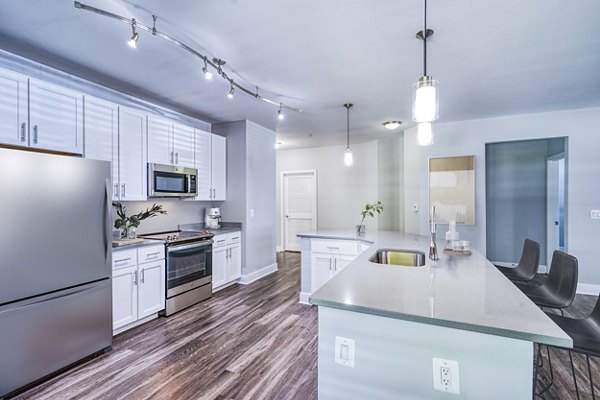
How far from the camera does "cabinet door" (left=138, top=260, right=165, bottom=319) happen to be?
2.98m

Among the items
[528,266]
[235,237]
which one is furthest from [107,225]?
[528,266]

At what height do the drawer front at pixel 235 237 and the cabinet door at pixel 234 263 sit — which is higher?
the drawer front at pixel 235 237

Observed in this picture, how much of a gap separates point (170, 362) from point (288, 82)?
9.17 feet

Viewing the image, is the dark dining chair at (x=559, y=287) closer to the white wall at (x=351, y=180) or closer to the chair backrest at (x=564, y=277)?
the chair backrest at (x=564, y=277)

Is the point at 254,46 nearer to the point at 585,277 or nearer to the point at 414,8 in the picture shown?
the point at 414,8

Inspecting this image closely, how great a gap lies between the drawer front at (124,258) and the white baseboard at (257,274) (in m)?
1.88

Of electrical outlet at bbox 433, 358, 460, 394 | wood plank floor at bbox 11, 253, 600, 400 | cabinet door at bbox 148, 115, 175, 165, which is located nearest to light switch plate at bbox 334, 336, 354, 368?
electrical outlet at bbox 433, 358, 460, 394

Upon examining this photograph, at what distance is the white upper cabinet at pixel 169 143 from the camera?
342cm

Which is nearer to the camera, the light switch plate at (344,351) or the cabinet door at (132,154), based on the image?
the light switch plate at (344,351)

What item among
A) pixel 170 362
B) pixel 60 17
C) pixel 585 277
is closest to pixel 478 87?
pixel 585 277

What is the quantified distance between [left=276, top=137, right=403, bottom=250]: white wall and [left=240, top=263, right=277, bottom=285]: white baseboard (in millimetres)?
1946

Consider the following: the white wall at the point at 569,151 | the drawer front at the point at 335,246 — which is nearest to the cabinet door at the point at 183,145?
the drawer front at the point at 335,246

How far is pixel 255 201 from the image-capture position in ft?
15.5

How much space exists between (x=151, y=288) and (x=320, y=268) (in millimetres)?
1920
